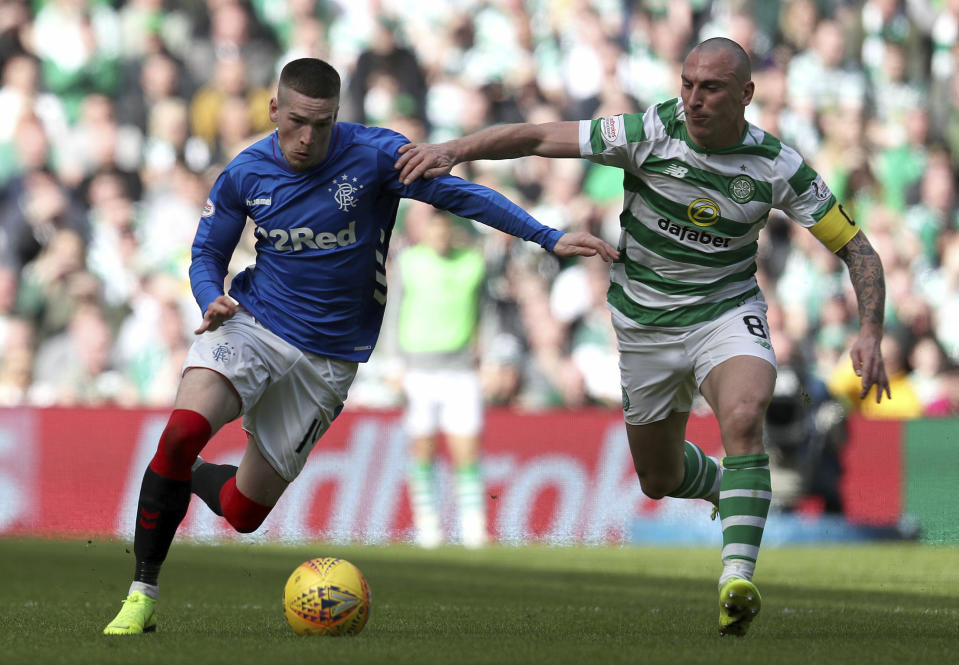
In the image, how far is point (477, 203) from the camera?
6.91 m

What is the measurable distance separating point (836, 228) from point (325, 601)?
291 centimetres

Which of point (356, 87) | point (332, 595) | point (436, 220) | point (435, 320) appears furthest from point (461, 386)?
point (332, 595)

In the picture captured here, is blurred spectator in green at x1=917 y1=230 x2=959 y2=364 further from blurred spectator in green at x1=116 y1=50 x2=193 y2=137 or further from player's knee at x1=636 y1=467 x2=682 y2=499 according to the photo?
player's knee at x1=636 y1=467 x2=682 y2=499

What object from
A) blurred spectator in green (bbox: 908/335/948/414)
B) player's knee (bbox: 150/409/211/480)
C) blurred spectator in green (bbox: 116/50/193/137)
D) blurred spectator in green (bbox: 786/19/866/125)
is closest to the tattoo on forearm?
player's knee (bbox: 150/409/211/480)

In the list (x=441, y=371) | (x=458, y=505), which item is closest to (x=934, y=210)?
(x=441, y=371)

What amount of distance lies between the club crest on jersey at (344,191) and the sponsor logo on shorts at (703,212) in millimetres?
1544

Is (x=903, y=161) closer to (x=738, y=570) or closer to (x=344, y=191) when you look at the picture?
(x=344, y=191)

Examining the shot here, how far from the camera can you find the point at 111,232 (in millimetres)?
15844

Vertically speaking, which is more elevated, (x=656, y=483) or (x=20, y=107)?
(x=20, y=107)

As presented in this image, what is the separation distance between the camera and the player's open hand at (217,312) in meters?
6.36

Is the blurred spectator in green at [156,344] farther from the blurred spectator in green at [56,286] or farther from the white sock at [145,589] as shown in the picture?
the white sock at [145,589]

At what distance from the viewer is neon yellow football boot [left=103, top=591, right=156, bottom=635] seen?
20.7 ft

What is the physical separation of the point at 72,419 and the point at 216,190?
24.5ft

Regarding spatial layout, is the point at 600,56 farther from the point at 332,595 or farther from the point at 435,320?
the point at 332,595
